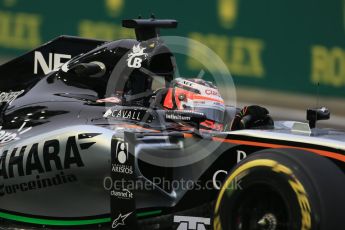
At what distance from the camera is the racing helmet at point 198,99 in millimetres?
5270

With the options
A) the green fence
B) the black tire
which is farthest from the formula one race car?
the green fence

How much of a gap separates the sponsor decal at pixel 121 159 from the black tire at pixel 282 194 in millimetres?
805

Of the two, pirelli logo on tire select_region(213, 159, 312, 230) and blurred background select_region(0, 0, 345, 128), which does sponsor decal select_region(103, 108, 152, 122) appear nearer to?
pirelli logo on tire select_region(213, 159, 312, 230)

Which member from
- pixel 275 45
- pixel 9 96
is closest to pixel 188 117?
pixel 9 96

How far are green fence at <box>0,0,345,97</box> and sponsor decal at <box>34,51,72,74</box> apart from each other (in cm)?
342

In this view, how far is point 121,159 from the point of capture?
4699mm

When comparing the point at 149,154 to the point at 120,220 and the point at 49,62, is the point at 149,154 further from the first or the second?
the point at 49,62

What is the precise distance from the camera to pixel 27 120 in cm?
551

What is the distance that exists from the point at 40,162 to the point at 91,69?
883 mm

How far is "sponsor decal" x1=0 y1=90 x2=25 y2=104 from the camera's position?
595 centimetres

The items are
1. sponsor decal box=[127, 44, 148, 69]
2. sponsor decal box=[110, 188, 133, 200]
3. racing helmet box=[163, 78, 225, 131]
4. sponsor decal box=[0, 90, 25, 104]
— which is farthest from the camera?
sponsor decal box=[0, 90, 25, 104]

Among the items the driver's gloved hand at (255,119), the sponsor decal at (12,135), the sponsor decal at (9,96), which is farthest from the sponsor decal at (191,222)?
the sponsor decal at (9,96)

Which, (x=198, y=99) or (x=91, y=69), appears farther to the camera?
(x=91, y=69)

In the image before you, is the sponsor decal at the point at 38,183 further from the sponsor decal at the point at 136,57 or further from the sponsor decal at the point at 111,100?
the sponsor decal at the point at 136,57
